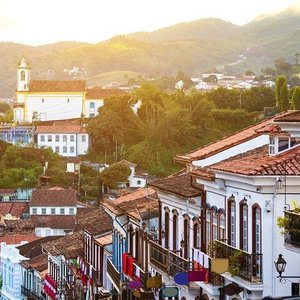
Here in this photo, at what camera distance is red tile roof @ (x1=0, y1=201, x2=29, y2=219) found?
121 m

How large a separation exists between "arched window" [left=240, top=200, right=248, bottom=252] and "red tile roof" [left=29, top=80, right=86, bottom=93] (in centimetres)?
14033

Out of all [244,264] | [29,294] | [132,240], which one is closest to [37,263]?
[29,294]

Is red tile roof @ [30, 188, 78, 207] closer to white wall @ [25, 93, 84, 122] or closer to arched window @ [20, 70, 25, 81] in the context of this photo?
white wall @ [25, 93, 84, 122]

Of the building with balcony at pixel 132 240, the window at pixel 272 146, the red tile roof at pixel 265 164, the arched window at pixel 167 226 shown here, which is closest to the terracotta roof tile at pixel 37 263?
the building with balcony at pixel 132 240

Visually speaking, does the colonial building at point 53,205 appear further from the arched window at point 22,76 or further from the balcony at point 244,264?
the balcony at point 244,264

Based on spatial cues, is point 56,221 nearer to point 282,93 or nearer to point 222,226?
point 282,93

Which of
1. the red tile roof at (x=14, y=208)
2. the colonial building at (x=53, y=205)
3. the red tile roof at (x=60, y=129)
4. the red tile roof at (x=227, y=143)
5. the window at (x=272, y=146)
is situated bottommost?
the red tile roof at (x=14, y=208)

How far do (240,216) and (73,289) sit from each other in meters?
29.4

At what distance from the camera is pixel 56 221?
360ft

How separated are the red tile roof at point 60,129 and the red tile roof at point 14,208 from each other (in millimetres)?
25493

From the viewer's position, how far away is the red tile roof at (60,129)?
151 m

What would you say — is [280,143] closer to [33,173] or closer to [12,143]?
[33,173]

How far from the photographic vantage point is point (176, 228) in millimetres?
33000

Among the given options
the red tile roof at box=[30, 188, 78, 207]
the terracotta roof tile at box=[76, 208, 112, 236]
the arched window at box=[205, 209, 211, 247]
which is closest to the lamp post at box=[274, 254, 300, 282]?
the arched window at box=[205, 209, 211, 247]
